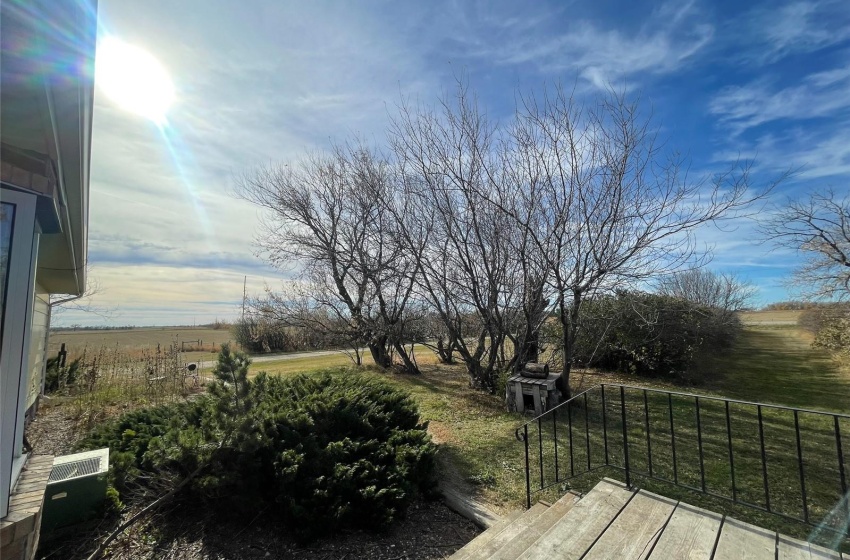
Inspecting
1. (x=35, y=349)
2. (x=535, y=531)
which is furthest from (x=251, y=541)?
(x=35, y=349)

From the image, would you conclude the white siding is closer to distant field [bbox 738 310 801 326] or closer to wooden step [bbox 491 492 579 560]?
wooden step [bbox 491 492 579 560]

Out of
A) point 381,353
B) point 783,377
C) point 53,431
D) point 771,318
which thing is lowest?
point 53,431

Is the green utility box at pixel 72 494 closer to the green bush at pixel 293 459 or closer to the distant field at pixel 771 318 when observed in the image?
the green bush at pixel 293 459

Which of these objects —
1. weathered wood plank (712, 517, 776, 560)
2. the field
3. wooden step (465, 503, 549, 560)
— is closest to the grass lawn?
the field

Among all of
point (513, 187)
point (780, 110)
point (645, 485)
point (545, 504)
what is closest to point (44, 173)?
point (545, 504)

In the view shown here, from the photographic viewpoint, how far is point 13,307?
2.05 metres

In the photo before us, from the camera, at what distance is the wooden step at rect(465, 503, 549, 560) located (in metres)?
2.29

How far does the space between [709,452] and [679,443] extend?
35cm

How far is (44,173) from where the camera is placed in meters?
2.09

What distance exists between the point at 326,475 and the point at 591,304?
5.70 m

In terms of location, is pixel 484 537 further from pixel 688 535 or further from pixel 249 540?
pixel 249 540

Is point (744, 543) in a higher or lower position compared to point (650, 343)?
lower

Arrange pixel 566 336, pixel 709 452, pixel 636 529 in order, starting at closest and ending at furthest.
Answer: pixel 636 529 < pixel 709 452 < pixel 566 336

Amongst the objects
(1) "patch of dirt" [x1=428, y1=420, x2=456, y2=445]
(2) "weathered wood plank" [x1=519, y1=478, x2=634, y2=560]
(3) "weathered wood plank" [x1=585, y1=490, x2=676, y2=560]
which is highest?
(3) "weathered wood plank" [x1=585, y1=490, x2=676, y2=560]
